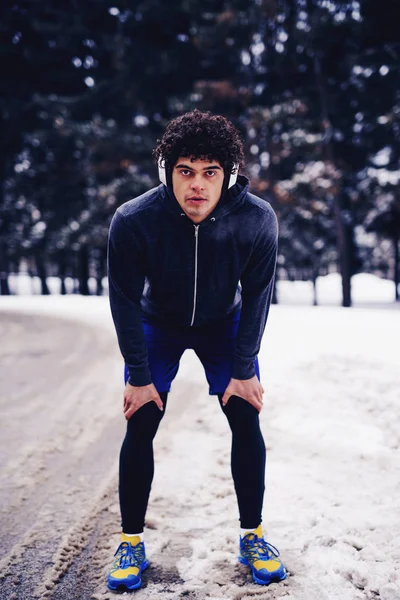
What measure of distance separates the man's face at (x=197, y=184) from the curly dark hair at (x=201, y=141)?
0.10 ft

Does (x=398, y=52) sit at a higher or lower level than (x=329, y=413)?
higher

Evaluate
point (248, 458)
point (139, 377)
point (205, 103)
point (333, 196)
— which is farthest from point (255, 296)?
point (333, 196)

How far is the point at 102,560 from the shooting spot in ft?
8.59

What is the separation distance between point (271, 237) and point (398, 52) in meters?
16.9

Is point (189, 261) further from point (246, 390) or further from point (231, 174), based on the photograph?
point (246, 390)

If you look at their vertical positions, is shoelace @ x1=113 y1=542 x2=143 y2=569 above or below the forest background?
below

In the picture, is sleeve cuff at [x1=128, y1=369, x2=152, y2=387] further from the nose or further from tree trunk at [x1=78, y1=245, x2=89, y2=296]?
tree trunk at [x1=78, y1=245, x2=89, y2=296]

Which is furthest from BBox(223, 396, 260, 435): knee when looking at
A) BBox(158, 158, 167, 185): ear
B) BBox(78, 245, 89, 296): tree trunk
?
BBox(78, 245, 89, 296): tree trunk

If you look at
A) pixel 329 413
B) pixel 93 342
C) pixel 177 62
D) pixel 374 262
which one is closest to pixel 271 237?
pixel 329 413

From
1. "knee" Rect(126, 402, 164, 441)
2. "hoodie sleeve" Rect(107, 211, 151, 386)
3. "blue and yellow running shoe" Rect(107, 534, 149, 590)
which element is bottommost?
"blue and yellow running shoe" Rect(107, 534, 149, 590)

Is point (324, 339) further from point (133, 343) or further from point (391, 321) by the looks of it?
point (133, 343)

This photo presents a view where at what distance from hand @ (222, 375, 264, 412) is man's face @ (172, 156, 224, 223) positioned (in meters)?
0.80

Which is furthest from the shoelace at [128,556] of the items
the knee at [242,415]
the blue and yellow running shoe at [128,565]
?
the knee at [242,415]

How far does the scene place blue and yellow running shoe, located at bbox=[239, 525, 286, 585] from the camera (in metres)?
2.37
